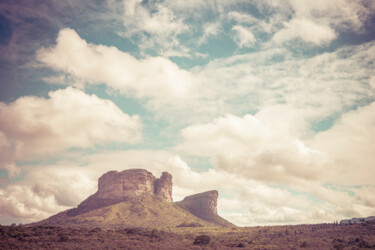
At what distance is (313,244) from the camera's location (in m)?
98.6

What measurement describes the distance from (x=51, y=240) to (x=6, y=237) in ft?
41.6

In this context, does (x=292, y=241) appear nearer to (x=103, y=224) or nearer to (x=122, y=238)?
(x=122, y=238)

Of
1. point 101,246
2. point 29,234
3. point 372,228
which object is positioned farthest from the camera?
point 372,228

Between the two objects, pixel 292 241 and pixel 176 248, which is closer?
pixel 176 248

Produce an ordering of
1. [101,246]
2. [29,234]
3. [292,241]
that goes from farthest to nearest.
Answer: [292,241], [29,234], [101,246]

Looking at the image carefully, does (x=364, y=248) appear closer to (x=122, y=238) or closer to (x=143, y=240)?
(x=143, y=240)

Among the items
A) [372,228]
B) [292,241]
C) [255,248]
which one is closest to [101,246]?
[255,248]

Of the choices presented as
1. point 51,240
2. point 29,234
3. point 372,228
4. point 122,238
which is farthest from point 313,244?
point 29,234

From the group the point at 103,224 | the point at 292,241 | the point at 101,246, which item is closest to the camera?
the point at 101,246

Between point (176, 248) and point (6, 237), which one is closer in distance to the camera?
point (6, 237)

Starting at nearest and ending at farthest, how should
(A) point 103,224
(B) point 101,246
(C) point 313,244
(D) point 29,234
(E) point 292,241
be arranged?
(B) point 101,246 < (D) point 29,234 < (C) point 313,244 < (E) point 292,241 < (A) point 103,224

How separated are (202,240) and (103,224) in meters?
112

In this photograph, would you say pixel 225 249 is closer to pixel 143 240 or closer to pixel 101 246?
pixel 143 240

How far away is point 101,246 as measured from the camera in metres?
82.1
